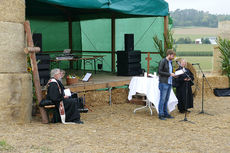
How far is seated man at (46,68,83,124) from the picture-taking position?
6105 mm

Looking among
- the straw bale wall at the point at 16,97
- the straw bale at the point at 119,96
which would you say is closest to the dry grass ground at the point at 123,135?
the straw bale wall at the point at 16,97

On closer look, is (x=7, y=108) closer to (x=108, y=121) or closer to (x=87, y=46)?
(x=108, y=121)

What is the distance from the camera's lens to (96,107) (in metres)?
8.51

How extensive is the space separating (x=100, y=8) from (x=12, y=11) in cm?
234

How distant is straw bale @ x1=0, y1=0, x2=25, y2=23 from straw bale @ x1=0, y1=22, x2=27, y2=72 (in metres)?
0.09

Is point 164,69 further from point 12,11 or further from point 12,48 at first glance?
point 12,11

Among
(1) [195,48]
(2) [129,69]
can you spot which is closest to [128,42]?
(2) [129,69]

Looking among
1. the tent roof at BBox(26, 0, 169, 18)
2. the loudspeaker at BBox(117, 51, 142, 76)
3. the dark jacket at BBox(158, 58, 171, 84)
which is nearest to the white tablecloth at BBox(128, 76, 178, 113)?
the dark jacket at BBox(158, 58, 171, 84)

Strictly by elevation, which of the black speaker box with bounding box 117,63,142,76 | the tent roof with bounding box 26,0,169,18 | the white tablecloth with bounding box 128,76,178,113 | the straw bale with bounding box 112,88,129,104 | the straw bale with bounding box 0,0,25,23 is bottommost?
the straw bale with bounding box 112,88,129,104

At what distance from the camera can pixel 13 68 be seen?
6121mm

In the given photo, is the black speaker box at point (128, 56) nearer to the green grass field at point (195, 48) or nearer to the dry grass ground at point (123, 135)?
the dry grass ground at point (123, 135)

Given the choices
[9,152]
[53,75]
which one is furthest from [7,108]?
[9,152]

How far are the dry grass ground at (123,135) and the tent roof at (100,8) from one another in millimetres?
2426

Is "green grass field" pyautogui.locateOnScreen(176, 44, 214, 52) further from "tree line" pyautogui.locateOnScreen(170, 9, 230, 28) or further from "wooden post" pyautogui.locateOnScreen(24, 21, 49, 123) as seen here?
"wooden post" pyautogui.locateOnScreen(24, 21, 49, 123)
